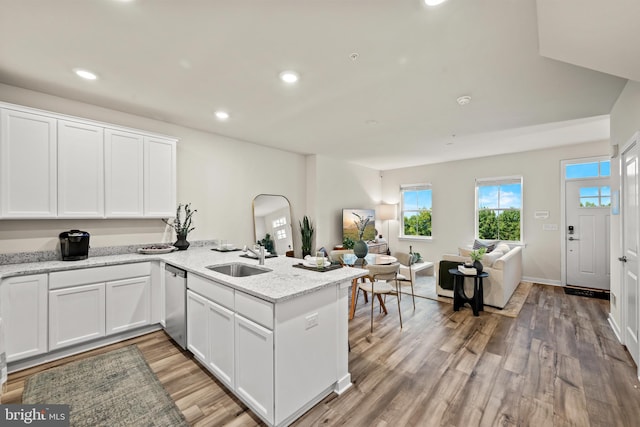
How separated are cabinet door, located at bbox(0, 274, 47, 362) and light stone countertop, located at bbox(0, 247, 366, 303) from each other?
3.9 inches

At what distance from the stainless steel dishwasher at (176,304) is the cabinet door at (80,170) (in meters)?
1.07

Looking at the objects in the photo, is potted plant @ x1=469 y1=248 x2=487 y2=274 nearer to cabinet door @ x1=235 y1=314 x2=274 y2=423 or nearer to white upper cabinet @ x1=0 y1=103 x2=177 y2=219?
cabinet door @ x1=235 y1=314 x2=274 y2=423

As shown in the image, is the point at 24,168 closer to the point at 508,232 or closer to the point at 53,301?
the point at 53,301

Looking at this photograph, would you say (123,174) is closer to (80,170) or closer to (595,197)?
(80,170)

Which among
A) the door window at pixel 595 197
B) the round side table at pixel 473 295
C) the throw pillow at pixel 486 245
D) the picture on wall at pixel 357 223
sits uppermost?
the door window at pixel 595 197

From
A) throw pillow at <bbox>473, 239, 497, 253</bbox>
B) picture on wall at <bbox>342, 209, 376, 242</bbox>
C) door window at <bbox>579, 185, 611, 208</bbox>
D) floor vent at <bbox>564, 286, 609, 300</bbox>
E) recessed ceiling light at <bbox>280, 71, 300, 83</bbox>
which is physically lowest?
floor vent at <bbox>564, 286, 609, 300</bbox>

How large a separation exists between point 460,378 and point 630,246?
215 cm

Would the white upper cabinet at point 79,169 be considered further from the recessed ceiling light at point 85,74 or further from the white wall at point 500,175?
the white wall at point 500,175

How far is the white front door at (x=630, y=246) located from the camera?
96.1 inches

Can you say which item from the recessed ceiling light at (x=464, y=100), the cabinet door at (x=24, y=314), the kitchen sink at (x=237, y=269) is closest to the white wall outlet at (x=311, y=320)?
the kitchen sink at (x=237, y=269)

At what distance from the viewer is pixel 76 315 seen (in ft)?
8.64

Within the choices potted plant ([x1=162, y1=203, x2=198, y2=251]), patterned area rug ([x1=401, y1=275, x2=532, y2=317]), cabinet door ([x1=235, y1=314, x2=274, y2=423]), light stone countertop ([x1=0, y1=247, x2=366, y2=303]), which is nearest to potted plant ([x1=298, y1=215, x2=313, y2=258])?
patterned area rug ([x1=401, y1=275, x2=532, y2=317])

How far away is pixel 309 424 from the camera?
178cm

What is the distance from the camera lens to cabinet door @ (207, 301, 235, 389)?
2008mm
